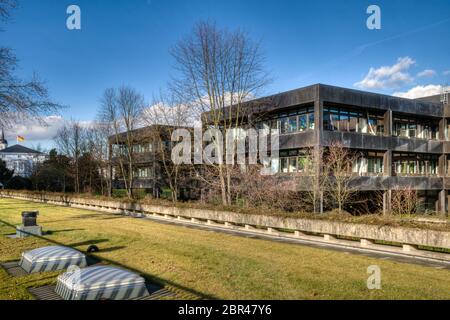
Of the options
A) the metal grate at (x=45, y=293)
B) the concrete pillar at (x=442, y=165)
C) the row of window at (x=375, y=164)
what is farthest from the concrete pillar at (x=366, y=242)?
the concrete pillar at (x=442, y=165)

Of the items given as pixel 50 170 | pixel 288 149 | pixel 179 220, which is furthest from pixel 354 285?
pixel 50 170

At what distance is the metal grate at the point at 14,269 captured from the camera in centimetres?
1001

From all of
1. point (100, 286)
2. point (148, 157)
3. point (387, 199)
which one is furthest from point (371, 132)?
point (100, 286)

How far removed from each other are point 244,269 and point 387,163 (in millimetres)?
29170

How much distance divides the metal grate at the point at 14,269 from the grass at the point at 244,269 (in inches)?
9.1

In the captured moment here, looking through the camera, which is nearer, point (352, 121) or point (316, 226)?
point (316, 226)

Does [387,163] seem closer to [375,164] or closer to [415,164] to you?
[375,164]

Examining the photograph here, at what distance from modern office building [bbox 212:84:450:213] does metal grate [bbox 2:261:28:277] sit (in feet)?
72.6

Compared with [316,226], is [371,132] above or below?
above

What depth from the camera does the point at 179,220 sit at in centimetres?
2492

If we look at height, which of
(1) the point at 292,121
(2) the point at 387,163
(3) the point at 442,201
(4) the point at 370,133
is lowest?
(3) the point at 442,201

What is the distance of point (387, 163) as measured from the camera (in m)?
35.8

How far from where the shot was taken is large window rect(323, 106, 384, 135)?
106 ft
